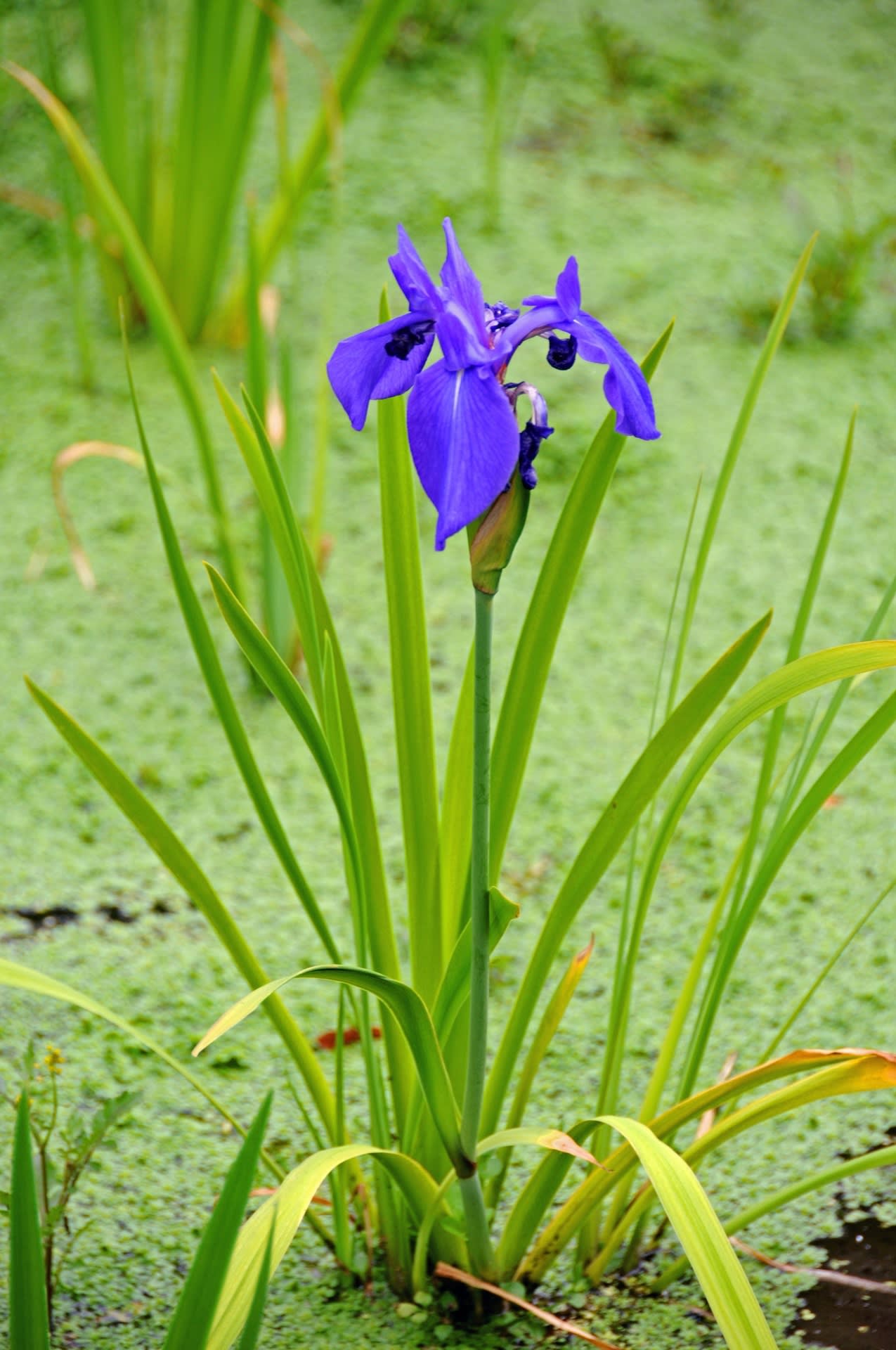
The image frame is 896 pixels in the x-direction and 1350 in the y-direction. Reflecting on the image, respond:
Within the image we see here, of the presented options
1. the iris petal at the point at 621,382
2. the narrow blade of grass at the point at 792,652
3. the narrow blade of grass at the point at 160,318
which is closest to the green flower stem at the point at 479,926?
the iris petal at the point at 621,382

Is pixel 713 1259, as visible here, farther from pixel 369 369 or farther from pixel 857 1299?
pixel 369 369

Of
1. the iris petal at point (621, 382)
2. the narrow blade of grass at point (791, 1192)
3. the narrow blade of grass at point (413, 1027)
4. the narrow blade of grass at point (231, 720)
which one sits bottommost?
the narrow blade of grass at point (791, 1192)

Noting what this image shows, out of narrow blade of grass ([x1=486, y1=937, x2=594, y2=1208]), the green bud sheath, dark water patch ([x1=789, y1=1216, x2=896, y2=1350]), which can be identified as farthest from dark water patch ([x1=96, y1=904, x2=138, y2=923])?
the green bud sheath

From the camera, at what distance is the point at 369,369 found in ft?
2.15

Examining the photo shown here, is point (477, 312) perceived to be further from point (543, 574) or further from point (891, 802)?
point (891, 802)

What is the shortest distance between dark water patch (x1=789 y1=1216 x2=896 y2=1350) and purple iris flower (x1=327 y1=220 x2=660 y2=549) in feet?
2.31

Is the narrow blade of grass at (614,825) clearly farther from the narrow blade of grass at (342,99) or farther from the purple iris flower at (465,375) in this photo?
the narrow blade of grass at (342,99)

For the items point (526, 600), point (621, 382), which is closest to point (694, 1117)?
point (621, 382)

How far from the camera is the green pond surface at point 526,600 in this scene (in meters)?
1.12

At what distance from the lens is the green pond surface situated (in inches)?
44.2

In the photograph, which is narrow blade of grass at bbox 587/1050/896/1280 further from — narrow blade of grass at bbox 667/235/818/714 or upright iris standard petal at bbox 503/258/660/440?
upright iris standard petal at bbox 503/258/660/440

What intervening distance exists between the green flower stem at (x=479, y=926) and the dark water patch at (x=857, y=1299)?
0.26m

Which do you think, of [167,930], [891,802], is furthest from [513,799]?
[891,802]

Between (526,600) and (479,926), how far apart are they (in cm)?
122
